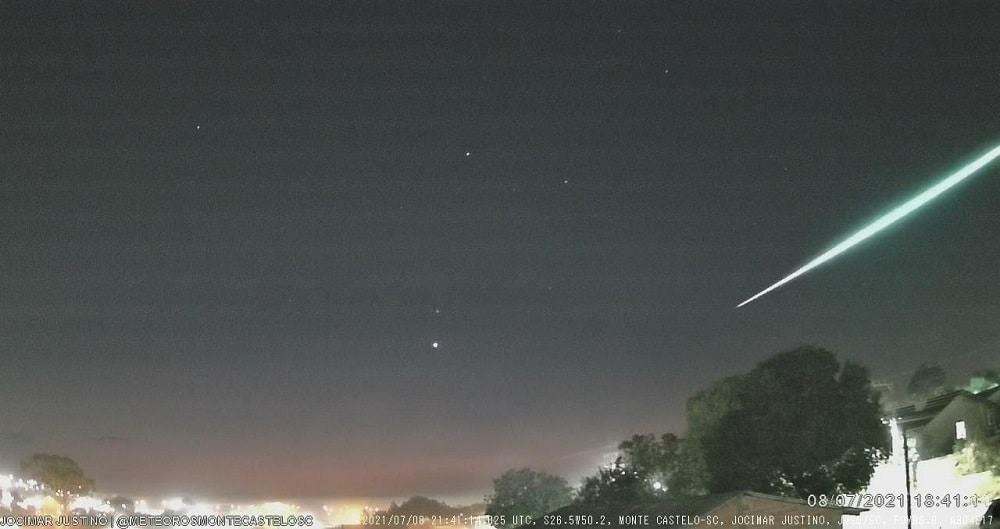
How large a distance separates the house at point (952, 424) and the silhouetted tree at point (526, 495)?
22.8m

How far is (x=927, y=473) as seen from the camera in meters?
44.9

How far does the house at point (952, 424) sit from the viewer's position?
153ft

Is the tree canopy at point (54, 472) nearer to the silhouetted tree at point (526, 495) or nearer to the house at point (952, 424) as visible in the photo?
the silhouetted tree at point (526, 495)

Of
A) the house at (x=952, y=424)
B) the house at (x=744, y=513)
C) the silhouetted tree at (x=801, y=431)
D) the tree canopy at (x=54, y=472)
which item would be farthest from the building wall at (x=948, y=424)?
the tree canopy at (x=54, y=472)

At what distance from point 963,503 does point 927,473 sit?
6.91 meters

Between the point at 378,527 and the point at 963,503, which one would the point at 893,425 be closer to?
the point at 963,503

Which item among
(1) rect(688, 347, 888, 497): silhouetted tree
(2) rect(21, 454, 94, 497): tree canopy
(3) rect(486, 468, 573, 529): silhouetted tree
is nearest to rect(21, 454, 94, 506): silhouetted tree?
(2) rect(21, 454, 94, 497): tree canopy

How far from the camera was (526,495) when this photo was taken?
212 ft

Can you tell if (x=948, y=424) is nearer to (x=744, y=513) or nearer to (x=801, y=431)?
(x=801, y=431)

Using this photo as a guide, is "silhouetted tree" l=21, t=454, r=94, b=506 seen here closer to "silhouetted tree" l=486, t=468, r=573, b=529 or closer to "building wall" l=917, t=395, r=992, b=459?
"silhouetted tree" l=486, t=468, r=573, b=529

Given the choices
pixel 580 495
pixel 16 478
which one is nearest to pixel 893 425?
pixel 580 495

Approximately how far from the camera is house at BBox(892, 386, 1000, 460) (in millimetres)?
46531

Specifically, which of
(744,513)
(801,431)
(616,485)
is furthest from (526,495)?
(744,513)

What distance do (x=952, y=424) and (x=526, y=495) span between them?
27.7 m
